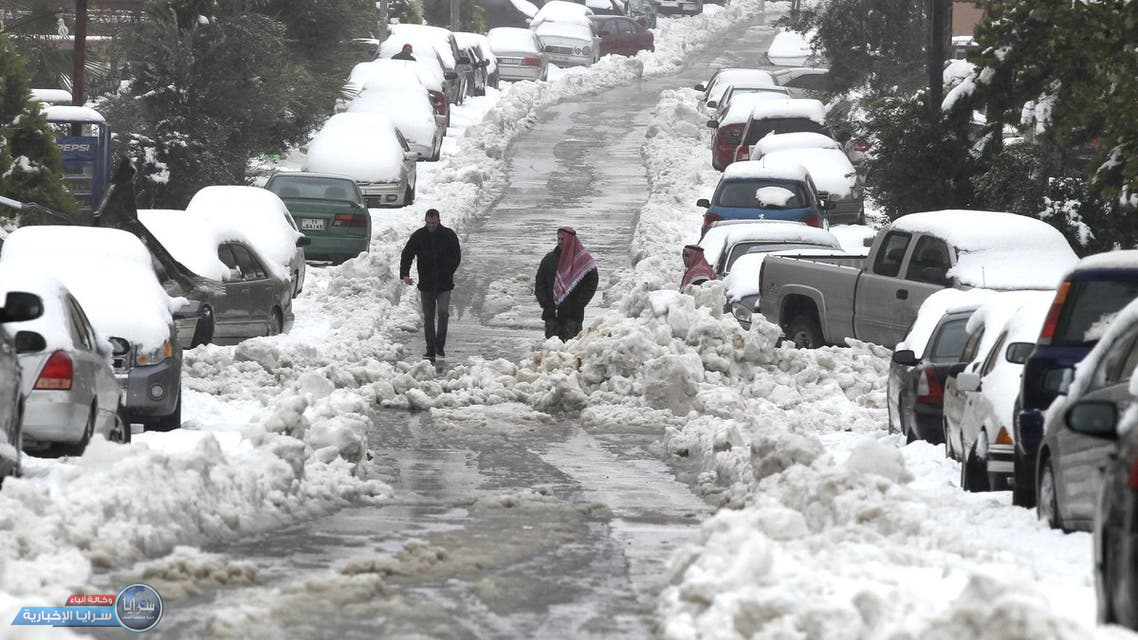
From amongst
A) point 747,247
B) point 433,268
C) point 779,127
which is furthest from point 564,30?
Result: point 433,268

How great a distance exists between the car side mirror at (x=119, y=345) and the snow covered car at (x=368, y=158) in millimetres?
18394

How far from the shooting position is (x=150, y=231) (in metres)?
20.1

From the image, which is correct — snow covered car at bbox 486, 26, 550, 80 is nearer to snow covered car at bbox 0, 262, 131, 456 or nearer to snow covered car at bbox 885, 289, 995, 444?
snow covered car at bbox 885, 289, 995, 444

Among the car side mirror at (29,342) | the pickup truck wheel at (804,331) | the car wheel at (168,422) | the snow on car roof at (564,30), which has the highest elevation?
the car side mirror at (29,342)

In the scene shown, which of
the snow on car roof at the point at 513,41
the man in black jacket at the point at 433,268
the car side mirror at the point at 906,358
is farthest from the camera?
the snow on car roof at the point at 513,41

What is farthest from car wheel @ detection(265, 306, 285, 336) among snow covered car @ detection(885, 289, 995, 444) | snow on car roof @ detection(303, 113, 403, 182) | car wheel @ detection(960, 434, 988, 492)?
snow on car roof @ detection(303, 113, 403, 182)

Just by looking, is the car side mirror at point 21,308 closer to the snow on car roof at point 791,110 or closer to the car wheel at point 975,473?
the car wheel at point 975,473

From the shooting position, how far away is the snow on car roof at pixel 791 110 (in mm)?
38156

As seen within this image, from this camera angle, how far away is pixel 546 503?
1222 cm

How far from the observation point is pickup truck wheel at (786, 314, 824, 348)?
69.9 ft

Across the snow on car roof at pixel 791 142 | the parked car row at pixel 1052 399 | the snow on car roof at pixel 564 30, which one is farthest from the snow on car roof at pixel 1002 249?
the snow on car roof at pixel 564 30

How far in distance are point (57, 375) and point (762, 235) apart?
1466 centimetres

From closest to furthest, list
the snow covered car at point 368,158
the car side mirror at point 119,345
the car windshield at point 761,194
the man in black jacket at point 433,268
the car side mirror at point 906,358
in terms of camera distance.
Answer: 1. the car side mirror at point 906,358
2. the car side mirror at point 119,345
3. the man in black jacket at point 433,268
4. the car windshield at point 761,194
5. the snow covered car at point 368,158

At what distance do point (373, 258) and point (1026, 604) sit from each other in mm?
20487
